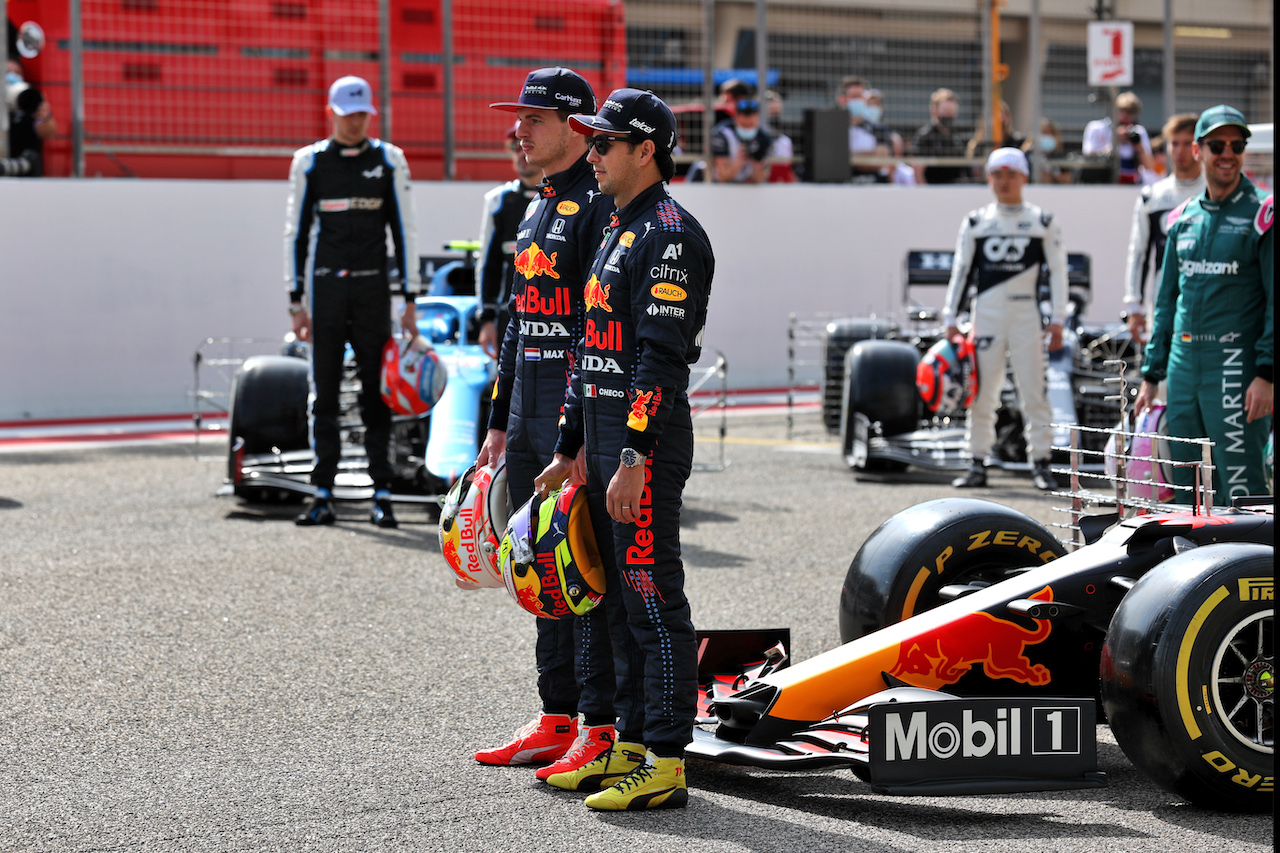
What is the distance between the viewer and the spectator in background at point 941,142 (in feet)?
53.0

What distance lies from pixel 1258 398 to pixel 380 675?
124 inches

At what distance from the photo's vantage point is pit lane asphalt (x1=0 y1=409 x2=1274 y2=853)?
11.8 feet

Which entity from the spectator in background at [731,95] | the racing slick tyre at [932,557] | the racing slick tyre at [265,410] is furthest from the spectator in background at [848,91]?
the racing slick tyre at [932,557]

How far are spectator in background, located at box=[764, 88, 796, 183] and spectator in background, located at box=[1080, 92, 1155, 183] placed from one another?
3.76 meters

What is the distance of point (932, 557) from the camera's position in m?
4.40

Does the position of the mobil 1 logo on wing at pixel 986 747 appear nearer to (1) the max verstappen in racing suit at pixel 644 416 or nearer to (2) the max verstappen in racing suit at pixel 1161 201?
(1) the max verstappen in racing suit at pixel 644 416

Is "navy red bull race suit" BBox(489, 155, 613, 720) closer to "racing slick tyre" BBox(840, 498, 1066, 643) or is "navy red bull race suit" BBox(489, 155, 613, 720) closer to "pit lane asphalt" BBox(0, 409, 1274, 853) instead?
"pit lane asphalt" BBox(0, 409, 1274, 853)

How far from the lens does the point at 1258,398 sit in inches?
214

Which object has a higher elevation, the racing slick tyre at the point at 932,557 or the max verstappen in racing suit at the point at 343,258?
the max verstappen in racing suit at the point at 343,258

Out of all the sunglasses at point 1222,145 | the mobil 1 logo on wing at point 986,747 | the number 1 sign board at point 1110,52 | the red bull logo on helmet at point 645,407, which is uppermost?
the number 1 sign board at point 1110,52

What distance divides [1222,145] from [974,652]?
2.54 metres

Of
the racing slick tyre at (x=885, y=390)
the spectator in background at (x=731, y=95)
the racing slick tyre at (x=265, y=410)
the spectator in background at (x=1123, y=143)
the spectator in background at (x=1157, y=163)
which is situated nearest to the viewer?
the racing slick tyre at (x=265, y=410)

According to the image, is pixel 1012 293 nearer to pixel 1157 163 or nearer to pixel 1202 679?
pixel 1202 679

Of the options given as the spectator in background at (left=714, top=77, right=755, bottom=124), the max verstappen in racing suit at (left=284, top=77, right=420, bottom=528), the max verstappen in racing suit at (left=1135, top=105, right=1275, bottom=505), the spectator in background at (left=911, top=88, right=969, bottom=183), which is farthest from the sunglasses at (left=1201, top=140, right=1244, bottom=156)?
the spectator in background at (left=911, top=88, right=969, bottom=183)
